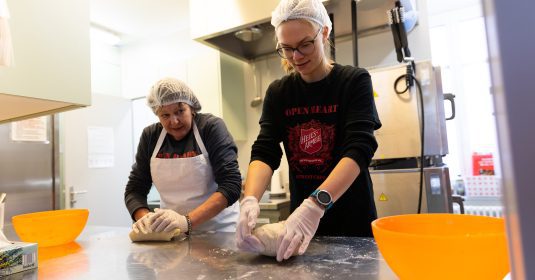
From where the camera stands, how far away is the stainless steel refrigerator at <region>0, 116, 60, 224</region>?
6.10 ft

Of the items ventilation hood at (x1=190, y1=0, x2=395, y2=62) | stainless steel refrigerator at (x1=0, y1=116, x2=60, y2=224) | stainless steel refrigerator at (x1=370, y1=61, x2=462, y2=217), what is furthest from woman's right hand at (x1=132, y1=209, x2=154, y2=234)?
ventilation hood at (x1=190, y1=0, x2=395, y2=62)

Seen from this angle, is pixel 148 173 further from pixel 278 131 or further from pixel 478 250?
pixel 478 250

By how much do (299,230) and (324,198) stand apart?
109 millimetres

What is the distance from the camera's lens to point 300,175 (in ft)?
3.57

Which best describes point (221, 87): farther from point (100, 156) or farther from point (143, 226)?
point (143, 226)

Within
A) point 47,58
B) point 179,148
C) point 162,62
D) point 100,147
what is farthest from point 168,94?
point 162,62

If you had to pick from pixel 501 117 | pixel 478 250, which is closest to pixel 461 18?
pixel 478 250

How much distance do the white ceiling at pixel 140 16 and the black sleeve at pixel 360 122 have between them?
90.5 inches

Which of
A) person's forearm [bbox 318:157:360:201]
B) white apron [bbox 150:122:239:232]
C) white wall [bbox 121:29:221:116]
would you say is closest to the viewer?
person's forearm [bbox 318:157:360:201]

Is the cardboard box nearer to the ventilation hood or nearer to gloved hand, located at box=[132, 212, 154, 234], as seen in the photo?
gloved hand, located at box=[132, 212, 154, 234]

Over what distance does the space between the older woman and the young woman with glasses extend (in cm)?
25

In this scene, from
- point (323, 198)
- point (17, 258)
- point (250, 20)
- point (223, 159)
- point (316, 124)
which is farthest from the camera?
point (250, 20)

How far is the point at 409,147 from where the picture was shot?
1739mm

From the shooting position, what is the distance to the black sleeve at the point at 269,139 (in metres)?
1.08
